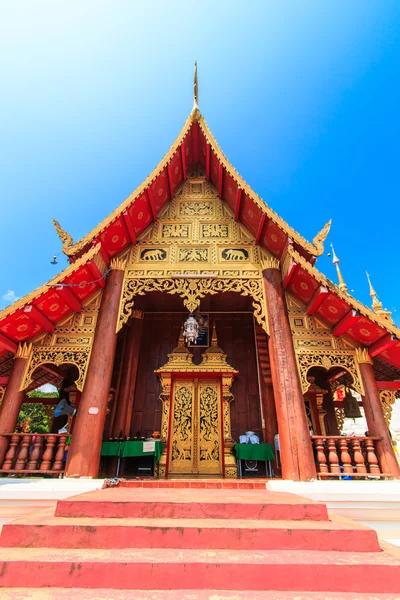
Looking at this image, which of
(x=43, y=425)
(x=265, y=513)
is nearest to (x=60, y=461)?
(x=265, y=513)

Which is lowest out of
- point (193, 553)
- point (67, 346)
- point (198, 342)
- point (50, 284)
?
point (193, 553)

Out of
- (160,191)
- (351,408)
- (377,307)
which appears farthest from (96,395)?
(377,307)

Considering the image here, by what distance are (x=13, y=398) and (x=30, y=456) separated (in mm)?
1012

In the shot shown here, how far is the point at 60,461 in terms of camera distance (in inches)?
199

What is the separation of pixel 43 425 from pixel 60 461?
2638 cm

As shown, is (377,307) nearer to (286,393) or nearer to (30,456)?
(286,393)

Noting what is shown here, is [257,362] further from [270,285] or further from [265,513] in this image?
[265,513]

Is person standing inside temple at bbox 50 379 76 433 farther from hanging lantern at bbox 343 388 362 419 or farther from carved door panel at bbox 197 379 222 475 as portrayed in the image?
hanging lantern at bbox 343 388 362 419

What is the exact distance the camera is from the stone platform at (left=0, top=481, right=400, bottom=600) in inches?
69.2

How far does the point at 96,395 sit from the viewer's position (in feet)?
17.5

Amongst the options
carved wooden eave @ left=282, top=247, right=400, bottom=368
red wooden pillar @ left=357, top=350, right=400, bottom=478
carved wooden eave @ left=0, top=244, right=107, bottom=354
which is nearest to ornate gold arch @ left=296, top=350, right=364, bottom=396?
red wooden pillar @ left=357, top=350, right=400, bottom=478

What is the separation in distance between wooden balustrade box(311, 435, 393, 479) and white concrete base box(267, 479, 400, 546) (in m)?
0.39

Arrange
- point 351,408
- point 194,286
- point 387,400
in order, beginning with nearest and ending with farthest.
Result: point 387,400
point 194,286
point 351,408

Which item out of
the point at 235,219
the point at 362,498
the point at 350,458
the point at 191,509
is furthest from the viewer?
the point at 235,219
